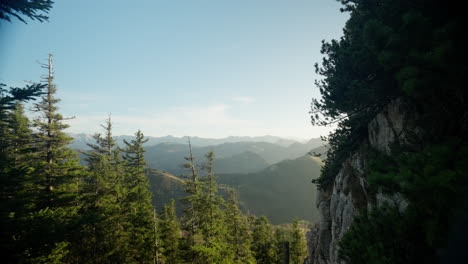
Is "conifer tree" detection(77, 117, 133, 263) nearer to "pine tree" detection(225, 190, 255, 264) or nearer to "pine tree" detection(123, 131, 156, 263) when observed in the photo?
"pine tree" detection(123, 131, 156, 263)

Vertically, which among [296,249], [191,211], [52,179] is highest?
[52,179]

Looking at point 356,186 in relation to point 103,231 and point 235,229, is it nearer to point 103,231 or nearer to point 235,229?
point 235,229

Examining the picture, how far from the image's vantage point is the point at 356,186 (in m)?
11.2

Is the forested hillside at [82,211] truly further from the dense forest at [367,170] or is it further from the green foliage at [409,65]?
the green foliage at [409,65]

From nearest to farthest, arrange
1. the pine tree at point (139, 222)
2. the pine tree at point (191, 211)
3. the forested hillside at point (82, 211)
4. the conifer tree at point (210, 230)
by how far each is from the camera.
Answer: the forested hillside at point (82, 211), the conifer tree at point (210, 230), the pine tree at point (191, 211), the pine tree at point (139, 222)

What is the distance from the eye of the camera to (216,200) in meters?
23.8

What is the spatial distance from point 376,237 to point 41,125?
2153 cm

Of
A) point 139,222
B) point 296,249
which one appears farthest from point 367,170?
point 296,249

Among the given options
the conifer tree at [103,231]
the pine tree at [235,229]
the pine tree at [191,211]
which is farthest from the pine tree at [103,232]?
the pine tree at [235,229]

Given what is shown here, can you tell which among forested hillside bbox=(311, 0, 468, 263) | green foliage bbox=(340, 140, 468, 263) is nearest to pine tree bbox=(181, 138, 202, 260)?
forested hillside bbox=(311, 0, 468, 263)

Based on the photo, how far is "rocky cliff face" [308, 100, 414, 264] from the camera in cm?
849

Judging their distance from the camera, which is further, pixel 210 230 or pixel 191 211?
pixel 191 211

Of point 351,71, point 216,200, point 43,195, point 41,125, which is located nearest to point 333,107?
point 351,71

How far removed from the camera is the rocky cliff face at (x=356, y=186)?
8.49 m
